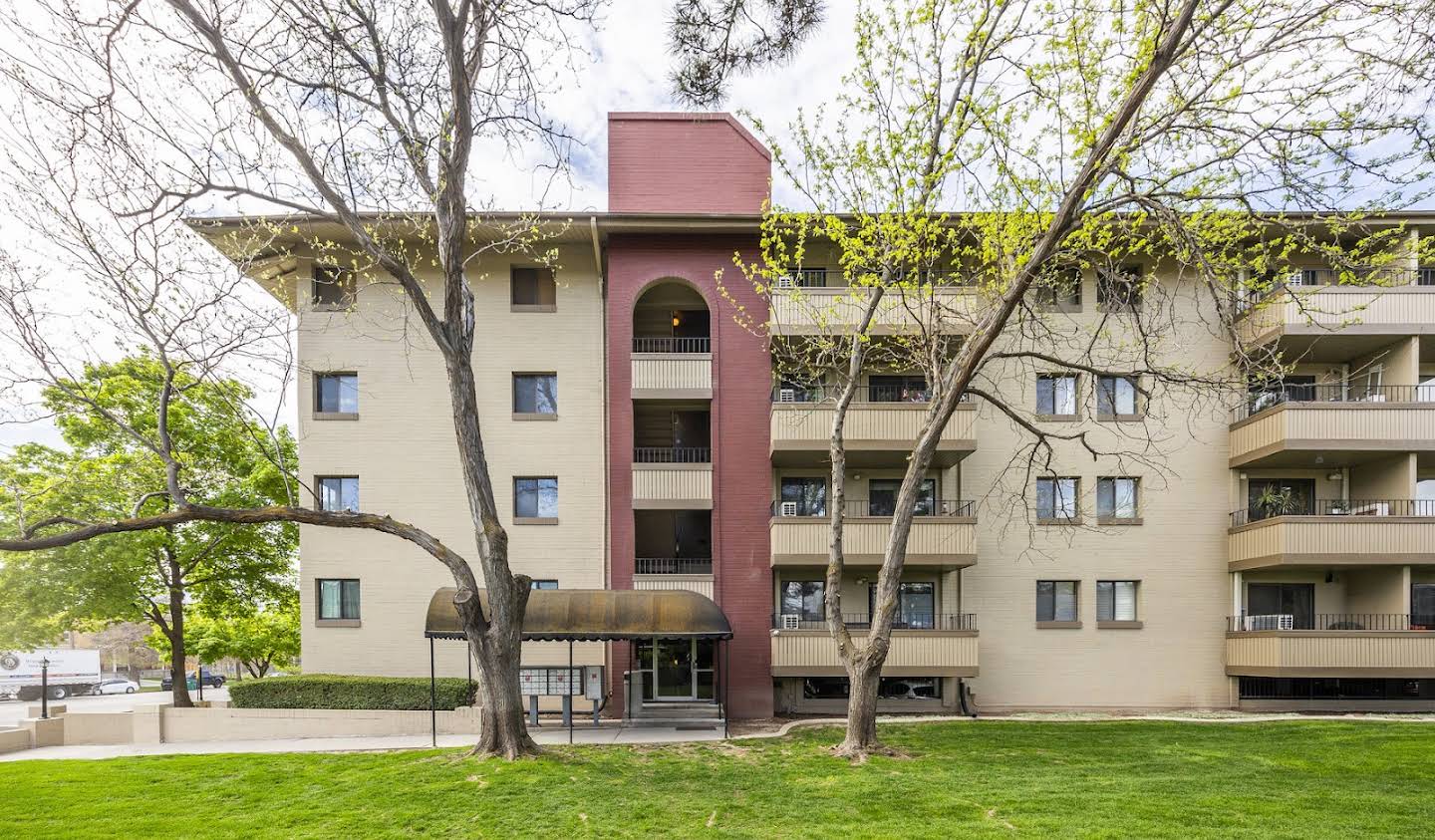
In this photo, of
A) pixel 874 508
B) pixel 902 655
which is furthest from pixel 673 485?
pixel 902 655

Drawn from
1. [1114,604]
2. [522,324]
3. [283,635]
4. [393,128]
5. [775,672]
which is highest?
[393,128]

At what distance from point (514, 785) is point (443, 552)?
146 inches

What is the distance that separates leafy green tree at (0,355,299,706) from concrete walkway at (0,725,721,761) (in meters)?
3.91

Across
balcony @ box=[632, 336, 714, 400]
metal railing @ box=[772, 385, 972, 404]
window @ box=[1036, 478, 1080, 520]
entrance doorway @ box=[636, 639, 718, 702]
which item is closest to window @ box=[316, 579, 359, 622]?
entrance doorway @ box=[636, 639, 718, 702]

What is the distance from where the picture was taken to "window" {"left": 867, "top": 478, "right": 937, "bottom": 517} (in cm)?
1764

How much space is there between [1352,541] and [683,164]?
18.1 m

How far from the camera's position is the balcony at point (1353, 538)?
1546 centimetres

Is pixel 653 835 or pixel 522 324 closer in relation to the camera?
pixel 653 835

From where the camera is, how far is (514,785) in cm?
953

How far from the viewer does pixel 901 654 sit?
51.3 ft

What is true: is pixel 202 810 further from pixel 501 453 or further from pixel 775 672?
pixel 775 672

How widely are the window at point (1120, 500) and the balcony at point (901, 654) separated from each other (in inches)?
199

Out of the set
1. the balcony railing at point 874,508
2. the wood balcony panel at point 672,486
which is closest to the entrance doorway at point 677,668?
the wood balcony panel at point 672,486

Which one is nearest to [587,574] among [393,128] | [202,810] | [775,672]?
[775,672]
